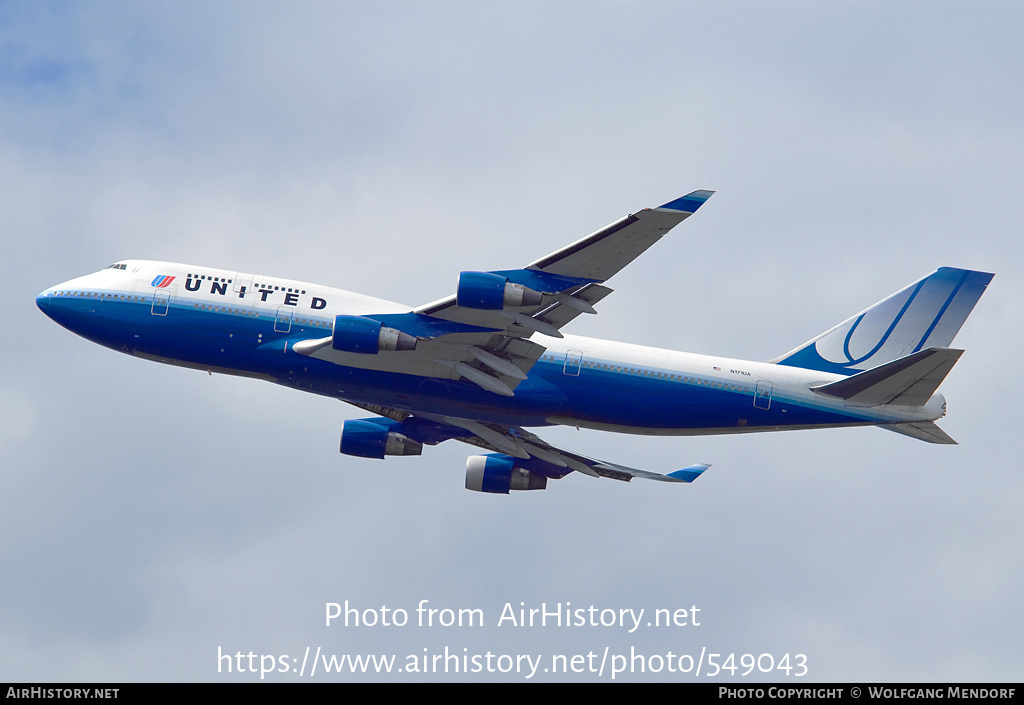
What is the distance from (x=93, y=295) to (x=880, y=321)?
31.8 m

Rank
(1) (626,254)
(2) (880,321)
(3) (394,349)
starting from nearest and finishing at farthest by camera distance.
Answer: (1) (626,254)
(3) (394,349)
(2) (880,321)

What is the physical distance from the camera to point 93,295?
1713 inches

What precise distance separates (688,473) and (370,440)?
13740 mm

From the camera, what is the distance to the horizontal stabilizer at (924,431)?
140 ft

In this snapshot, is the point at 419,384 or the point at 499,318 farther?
the point at 419,384

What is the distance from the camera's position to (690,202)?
34.9 m

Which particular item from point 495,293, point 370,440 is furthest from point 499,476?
point 495,293

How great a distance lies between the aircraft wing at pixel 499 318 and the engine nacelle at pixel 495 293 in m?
0.03

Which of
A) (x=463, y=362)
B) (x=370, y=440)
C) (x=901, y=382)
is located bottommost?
(x=370, y=440)

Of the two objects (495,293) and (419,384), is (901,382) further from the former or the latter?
(419,384)

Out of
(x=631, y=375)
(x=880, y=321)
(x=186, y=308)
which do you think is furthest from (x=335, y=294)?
(x=880, y=321)

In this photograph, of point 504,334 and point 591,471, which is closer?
point 504,334

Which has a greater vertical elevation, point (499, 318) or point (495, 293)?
point (495, 293)

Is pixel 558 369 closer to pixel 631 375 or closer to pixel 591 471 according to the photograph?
pixel 631 375
